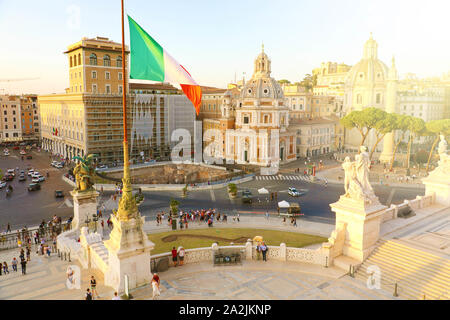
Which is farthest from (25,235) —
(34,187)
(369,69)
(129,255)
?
(369,69)

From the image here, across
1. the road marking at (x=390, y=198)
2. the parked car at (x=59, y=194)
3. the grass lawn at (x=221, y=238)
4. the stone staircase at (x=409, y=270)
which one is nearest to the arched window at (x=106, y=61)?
the parked car at (x=59, y=194)

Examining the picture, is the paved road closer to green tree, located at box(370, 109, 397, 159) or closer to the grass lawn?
the grass lawn

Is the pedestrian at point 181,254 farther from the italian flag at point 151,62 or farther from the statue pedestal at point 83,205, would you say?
the statue pedestal at point 83,205

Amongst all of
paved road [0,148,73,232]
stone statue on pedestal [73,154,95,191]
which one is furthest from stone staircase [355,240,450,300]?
paved road [0,148,73,232]

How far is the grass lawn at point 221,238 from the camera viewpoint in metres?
22.2

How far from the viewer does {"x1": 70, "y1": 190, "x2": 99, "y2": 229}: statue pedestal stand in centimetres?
2367

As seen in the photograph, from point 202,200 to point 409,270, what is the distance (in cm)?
2373

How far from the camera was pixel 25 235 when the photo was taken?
81.1 feet

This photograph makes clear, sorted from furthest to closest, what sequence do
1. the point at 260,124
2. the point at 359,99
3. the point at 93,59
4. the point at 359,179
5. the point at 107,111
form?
1. the point at 359,99
2. the point at 260,124
3. the point at 107,111
4. the point at 93,59
5. the point at 359,179

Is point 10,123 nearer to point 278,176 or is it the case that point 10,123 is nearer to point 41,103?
point 41,103

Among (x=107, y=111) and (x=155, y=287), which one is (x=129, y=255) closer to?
(x=155, y=287)

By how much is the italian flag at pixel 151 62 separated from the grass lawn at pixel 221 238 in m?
10.8
